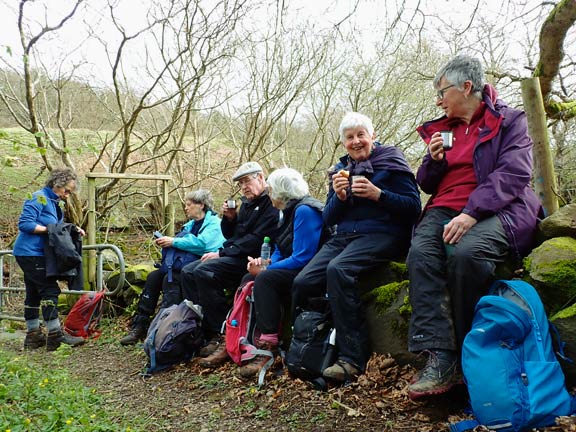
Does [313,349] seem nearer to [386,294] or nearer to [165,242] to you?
[386,294]

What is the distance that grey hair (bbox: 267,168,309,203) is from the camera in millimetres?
4352

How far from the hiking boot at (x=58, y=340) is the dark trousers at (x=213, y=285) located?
1.69m

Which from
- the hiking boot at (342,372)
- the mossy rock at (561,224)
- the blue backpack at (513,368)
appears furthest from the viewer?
the hiking boot at (342,372)

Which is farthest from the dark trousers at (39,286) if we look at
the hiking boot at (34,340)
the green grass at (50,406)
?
the green grass at (50,406)

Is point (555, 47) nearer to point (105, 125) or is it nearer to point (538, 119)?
point (538, 119)

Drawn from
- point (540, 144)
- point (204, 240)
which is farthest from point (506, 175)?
point (204, 240)

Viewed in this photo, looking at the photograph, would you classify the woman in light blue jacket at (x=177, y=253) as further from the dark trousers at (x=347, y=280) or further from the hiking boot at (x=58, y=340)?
the dark trousers at (x=347, y=280)

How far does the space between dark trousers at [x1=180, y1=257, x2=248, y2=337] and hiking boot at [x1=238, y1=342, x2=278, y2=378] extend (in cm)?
80

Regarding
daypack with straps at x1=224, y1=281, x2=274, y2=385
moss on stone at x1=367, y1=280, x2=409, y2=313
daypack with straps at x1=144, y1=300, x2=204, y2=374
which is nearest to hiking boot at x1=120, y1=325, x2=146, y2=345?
daypack with straps at x1=144, y1=300, x2=204, y2=374

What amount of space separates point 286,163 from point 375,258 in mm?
7907

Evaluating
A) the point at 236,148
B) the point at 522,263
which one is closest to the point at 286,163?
the point at 236,148

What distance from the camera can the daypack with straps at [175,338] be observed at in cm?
455

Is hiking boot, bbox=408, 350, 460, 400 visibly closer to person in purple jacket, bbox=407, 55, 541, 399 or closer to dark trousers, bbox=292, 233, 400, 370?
person in purple jacket, bbox=407, 55, 541, 399

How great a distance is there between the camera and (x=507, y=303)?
8.52 feet
